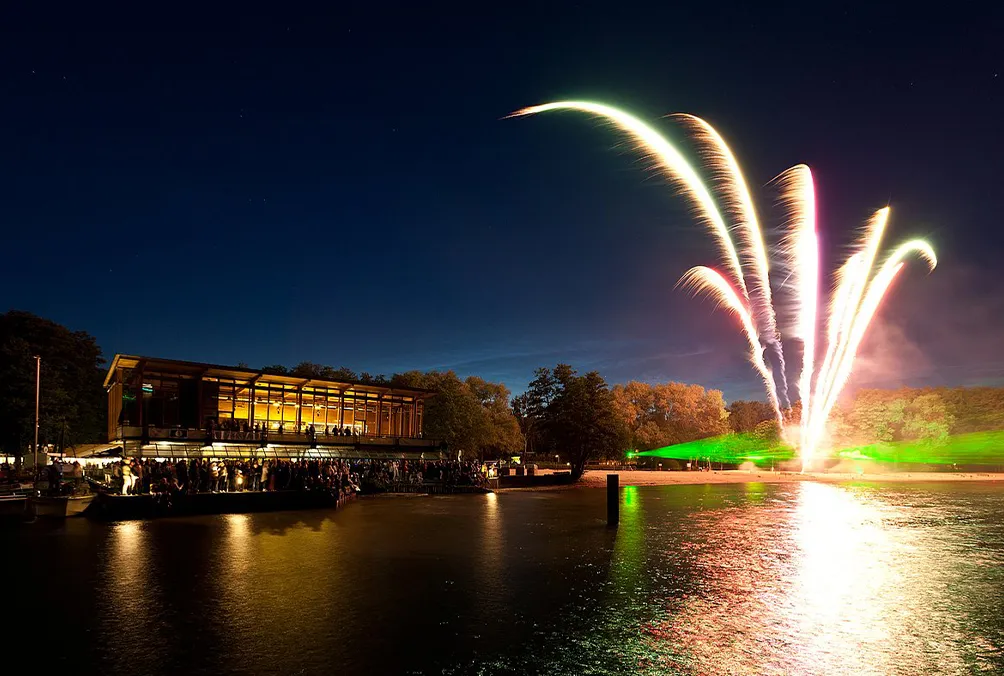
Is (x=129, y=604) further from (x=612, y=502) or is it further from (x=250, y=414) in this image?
(x=250, y=414)

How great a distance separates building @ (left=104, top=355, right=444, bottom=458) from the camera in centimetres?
4144

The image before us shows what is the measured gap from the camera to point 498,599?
12.1 metres

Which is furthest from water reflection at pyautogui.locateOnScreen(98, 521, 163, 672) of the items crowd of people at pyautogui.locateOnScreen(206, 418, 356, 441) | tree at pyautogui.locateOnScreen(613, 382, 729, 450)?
tree at pyautogui.locateOnScreen(613, 382, 729, 450)

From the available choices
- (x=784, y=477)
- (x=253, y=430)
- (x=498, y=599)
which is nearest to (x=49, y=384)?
(x=253, y=430)

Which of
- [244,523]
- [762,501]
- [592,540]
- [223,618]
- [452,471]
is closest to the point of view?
[223,618]

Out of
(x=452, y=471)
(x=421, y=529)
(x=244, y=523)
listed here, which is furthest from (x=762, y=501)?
(x=244, y=523)

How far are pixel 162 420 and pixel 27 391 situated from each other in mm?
14894

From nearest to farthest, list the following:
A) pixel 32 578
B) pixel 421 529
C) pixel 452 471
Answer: pixel 32 578
pixel 421 529
pixel 452 471

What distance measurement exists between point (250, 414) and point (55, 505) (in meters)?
23.0

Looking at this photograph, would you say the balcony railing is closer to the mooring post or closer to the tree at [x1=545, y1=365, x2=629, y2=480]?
the tree at [x1=545, y1=365, x2=629, y2=480]

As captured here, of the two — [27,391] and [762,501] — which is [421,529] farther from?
[27,391]

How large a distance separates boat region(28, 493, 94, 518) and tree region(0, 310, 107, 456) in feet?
65.7

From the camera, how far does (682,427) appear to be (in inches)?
4171

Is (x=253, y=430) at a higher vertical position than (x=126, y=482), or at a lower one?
higher
